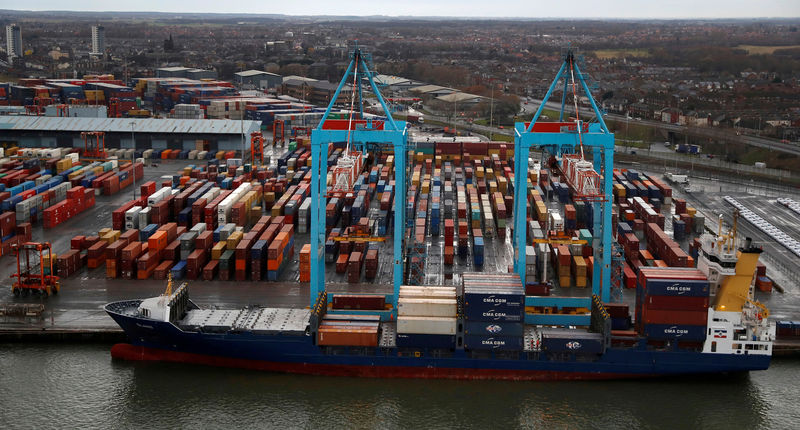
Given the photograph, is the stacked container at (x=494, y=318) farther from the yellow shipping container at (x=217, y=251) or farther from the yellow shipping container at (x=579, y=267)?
the yellow shipping container at (x=217, y=251)

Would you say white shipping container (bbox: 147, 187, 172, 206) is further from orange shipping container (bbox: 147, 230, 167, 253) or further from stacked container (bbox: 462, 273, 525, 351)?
stacked container (bbox: 462, 273, 525, 351)

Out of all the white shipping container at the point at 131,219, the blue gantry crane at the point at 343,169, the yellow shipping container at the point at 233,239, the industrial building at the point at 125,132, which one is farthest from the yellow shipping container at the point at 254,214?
the industrial building at the point at 125,132

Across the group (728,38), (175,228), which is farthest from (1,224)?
(728,38)

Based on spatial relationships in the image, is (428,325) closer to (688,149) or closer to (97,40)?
(688,149)

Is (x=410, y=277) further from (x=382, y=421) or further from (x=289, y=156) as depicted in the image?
(x=289, y=156)

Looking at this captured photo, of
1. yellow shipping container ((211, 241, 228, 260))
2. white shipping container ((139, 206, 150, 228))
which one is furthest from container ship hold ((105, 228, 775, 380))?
white shipping container ((139, 206, 150, 228))

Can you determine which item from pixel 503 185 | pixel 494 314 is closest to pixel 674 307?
pixel 494 314
